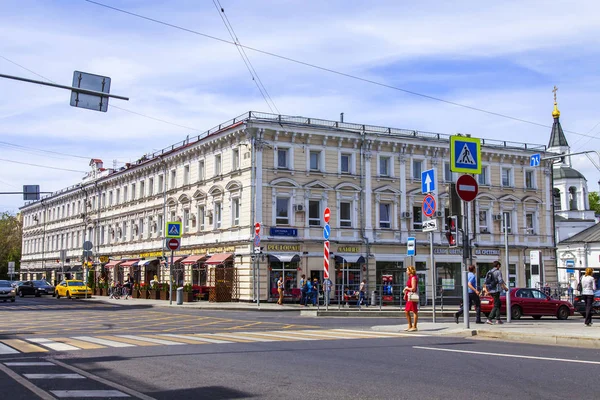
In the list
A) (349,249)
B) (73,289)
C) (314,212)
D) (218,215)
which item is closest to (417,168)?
(349,249)

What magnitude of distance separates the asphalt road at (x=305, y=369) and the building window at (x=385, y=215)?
30459 mm

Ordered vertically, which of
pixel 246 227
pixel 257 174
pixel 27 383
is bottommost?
pixel 27 383

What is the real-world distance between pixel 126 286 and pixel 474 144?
36116mm

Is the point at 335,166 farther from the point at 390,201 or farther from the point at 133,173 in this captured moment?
the point at 133,173

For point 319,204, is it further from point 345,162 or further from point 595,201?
point 595,201

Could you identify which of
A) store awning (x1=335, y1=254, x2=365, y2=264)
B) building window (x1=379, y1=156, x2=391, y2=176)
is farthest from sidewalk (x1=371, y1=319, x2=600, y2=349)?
building window (x1=379, y1=156, x2=391, y2=176)

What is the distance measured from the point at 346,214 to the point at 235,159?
8287 millimetres

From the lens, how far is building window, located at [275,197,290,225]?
42125 mm

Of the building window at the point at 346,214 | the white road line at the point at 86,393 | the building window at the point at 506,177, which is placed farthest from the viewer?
the building window at the point at 506,177

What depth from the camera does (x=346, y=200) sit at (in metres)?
44.2

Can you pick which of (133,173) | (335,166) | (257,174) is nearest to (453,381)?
(257,174)

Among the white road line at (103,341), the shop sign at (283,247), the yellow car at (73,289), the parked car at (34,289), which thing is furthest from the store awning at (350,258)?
the white road line at (103,341)

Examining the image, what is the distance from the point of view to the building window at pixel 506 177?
5072 cm

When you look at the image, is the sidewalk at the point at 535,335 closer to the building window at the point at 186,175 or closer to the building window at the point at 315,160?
the building window at the point at 315,160
